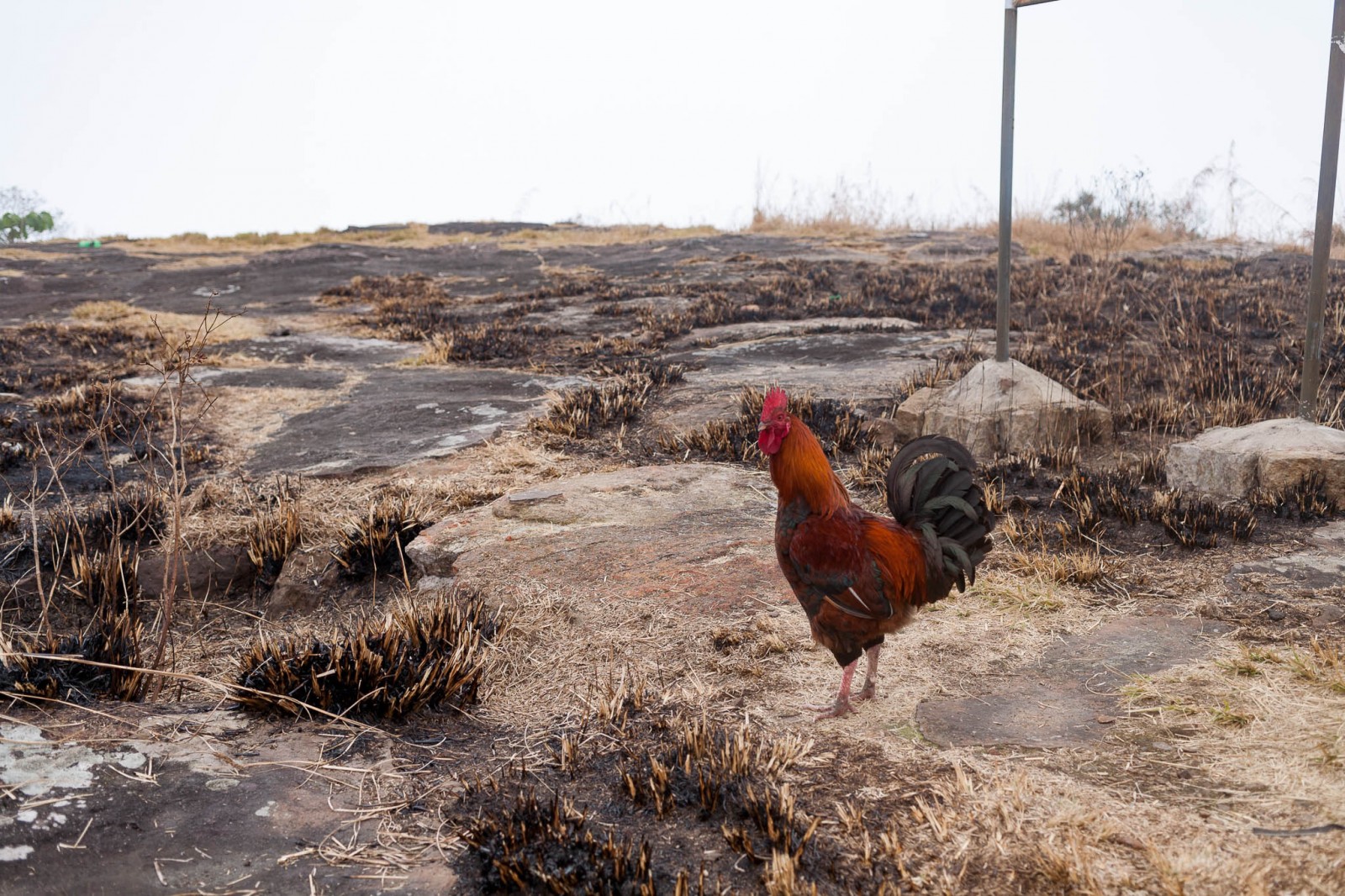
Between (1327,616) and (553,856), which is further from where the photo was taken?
(1327,616)

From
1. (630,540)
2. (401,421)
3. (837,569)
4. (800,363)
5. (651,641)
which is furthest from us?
(800,363)

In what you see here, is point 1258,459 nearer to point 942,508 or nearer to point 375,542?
point 942,508

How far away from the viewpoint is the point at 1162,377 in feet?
29.5

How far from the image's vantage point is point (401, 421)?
8.15m

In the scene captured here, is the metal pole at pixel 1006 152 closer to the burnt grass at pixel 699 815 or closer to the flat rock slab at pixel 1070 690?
the flat rock slab at pixel 1070 690

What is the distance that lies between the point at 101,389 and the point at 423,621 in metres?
6.90

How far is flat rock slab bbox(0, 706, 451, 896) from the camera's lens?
2346mm

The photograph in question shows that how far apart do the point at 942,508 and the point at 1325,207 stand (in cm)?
449

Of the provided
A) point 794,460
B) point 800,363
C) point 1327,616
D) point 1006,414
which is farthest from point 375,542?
point 800,363

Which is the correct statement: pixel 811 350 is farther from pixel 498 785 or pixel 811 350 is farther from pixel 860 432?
pixel 498 785

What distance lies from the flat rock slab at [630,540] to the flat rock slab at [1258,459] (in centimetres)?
284

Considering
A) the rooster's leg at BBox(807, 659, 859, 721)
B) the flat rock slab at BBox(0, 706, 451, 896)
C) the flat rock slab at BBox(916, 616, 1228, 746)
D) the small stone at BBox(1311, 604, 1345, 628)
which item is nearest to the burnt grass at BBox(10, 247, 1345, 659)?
the flat rock slab at BBox(916, 616, 1228, 746)

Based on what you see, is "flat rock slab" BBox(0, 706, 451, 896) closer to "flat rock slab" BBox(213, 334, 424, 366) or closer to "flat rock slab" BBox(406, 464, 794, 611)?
"flat rock slab" BBox(406, 464, 794, 611)

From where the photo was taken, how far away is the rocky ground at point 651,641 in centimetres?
257
